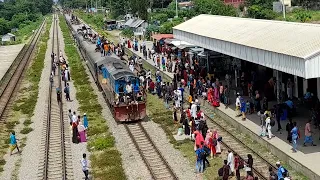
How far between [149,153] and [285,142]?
6207 millimetres

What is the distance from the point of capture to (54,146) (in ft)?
78.6

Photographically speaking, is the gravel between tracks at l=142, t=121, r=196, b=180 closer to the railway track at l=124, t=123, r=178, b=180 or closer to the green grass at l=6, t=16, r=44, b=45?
the railway track at l=124, t=123, r=178, b=180

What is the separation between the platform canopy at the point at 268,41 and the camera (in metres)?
18.1

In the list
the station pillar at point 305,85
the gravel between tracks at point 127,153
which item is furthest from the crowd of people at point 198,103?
the gravel between tracks at point 127,153

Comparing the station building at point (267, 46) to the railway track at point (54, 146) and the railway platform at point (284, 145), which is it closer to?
the railway platform at point (284, 145)

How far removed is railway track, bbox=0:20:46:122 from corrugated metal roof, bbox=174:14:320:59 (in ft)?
47.0

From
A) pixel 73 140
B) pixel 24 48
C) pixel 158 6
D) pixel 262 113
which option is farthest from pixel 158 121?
pixel 158 6

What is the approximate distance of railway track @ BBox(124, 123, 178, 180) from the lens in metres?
18.8

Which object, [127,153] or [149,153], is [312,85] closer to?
[149,153]

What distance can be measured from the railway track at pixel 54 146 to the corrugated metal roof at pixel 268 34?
10.5 meters

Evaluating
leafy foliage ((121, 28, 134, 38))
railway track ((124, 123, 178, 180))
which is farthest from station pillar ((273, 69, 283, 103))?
leafy foliage ((121, 28, 134, 38))

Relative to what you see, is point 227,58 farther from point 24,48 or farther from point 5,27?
point 5,27

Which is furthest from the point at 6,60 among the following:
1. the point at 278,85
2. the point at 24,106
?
the point at 278,85

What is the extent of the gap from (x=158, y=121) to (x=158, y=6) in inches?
3854
